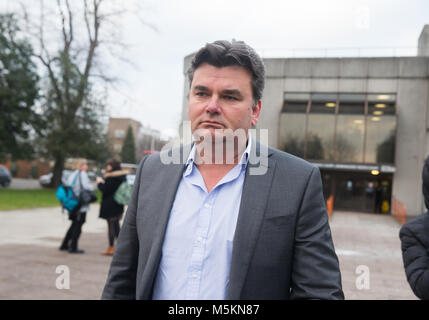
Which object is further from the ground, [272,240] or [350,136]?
[350,136]

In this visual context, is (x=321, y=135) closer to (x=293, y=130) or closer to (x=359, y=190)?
(x=293, y=130)

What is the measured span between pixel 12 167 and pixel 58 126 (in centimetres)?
2406

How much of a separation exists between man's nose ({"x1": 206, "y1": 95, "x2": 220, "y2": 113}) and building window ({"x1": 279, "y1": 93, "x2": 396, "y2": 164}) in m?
19.2

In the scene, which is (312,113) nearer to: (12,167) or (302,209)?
(302,209)

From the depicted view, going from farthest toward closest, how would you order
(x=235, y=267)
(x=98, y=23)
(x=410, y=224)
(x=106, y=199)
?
(x=98, y=23), (x=106, y=199), (x=410, y=224), (x=235, y=267)

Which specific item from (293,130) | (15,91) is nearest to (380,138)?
(293,130)

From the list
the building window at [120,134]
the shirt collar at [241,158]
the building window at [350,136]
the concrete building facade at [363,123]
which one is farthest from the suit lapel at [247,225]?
the building window at [120,134]

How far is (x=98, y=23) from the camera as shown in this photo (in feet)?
87.1

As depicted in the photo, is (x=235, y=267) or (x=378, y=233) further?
(x=378, y=233)

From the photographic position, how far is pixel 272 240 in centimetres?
159

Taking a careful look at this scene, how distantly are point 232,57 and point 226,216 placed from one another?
0.73m

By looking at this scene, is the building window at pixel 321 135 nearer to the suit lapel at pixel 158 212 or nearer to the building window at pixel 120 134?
the suit lapel at pixel 158 212

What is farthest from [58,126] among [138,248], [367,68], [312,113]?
[138,248]

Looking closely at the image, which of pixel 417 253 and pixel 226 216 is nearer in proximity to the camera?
pixel 226 216
